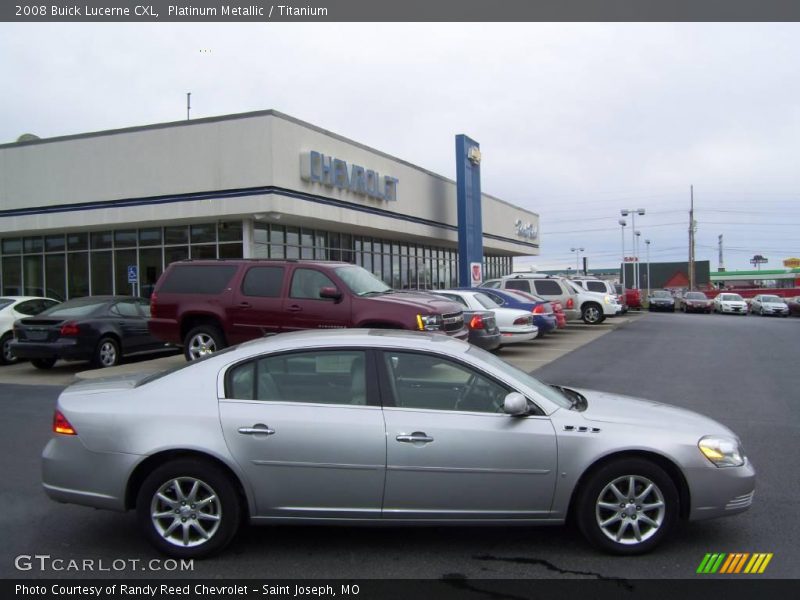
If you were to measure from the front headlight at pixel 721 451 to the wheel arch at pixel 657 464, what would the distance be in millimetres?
229

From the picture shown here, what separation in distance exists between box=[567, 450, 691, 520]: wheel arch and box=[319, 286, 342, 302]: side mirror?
722cm

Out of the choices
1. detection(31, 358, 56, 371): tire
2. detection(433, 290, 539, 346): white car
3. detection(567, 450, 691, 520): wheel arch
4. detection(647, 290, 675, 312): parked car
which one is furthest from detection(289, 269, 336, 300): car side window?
detection(647, 290, 675, 312): parked car

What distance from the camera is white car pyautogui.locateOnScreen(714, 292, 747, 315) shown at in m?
44.8

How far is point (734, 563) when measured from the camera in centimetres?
447

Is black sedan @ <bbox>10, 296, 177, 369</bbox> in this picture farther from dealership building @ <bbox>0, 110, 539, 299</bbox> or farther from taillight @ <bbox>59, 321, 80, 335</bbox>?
dealership building @ <bbox>0, 110, 539, 299</bbox>

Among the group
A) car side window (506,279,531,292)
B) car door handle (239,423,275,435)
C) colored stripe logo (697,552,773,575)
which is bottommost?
colored stripe logo (697,552,773,575)

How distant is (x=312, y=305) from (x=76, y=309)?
5.59 m

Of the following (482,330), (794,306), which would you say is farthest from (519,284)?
(794,306)

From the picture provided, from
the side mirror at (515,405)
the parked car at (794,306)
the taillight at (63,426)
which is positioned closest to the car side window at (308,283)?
the taillight at (63,426)

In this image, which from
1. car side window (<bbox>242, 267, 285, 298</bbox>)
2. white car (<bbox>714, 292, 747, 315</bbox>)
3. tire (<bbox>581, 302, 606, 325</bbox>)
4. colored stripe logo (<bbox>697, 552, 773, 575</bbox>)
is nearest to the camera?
colored stripe logo (<bbox>697, 552, 773, 575</bbox>)

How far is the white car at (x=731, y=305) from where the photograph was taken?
44.8 metres

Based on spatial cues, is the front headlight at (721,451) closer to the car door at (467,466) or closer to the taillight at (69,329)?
the car door at (467,466)

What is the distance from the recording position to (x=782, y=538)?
4.86 m

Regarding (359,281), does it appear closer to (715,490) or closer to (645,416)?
(645,416)
